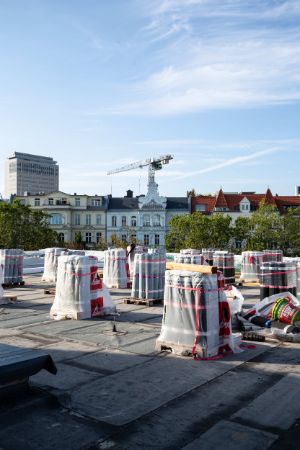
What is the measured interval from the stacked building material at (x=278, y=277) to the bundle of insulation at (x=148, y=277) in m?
3.52

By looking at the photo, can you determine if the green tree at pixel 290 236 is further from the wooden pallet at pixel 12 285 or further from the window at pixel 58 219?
the wooden pallet at pixel 12 285

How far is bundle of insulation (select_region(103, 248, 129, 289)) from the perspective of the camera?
20281 millimetres

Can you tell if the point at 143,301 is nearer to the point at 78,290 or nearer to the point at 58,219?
the point at 78,290

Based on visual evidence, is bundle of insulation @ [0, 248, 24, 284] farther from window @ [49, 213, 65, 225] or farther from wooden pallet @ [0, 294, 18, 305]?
window @ [49, 213, 65, 225]

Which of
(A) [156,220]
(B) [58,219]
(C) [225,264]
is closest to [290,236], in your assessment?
(A) [156,220]

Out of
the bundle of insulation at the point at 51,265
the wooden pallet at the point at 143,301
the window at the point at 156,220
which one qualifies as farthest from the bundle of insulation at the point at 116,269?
the window at the point at 156,220

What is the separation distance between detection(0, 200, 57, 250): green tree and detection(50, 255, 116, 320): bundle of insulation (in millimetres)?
38996

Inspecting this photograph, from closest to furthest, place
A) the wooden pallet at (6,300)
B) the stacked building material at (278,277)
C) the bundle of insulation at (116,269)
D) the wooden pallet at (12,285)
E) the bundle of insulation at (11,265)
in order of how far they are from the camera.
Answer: the stacked building material at (278,277)
the wooden pallet at (6,300)
the bundle of insulation at (116,269)
the wooden pallet at (12,285)
the bundle of insulation at (11,265)

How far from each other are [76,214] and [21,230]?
23170mm

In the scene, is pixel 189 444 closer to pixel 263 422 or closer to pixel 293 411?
pixel 263 422

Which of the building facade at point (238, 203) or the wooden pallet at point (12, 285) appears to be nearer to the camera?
the wooden pallet at point (12, 285)

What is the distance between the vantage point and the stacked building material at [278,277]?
1453 centimetres

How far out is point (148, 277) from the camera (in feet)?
52.2

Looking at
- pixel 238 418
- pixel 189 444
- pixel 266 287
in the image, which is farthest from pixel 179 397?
pixel 266 287
